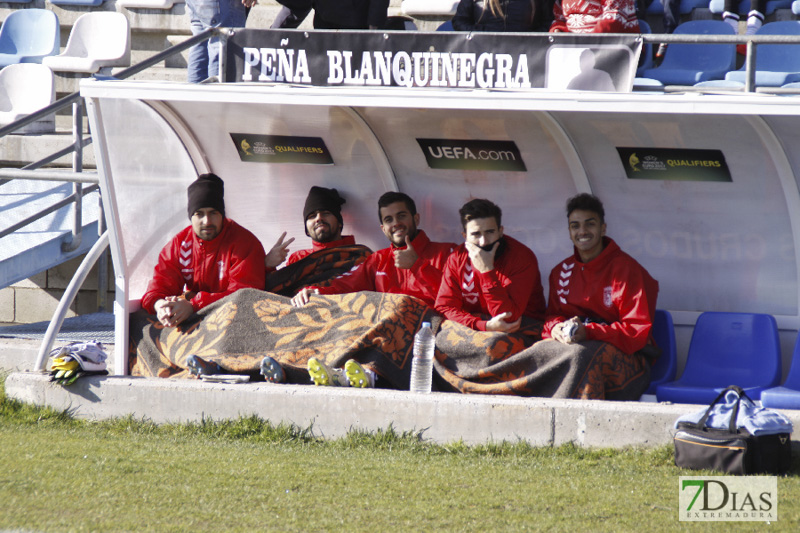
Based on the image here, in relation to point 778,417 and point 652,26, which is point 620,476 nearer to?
point 778,417

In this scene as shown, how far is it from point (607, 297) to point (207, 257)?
101 inches

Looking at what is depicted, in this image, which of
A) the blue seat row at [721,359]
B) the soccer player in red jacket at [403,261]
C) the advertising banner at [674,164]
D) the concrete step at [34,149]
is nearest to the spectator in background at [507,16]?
the advertising banner at [674,164]

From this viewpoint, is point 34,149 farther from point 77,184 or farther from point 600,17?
point 600,17

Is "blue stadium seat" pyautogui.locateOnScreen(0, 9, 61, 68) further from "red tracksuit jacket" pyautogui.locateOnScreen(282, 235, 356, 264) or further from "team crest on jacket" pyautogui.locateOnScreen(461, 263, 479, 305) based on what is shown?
"team crest on jacket" pyautogui.locateOnScreen(461, 263, 479, 305)

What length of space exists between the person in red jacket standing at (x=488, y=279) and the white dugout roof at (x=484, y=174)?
2.09ft

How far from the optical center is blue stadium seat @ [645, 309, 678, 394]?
5.46 m

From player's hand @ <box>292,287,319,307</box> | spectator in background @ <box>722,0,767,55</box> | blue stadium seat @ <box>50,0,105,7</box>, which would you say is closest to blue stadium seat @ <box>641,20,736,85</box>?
spectator in background @ <box>722,0,767,55</box>

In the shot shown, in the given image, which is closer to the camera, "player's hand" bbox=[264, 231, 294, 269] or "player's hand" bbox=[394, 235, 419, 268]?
"player's hand" bbox=[394, 235, 419, 268]

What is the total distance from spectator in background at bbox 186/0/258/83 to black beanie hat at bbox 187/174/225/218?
5.44ft

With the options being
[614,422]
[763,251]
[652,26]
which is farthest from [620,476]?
[652,26]

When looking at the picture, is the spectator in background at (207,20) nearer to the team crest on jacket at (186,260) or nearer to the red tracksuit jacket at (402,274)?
the team crest on jacket at (186,260)

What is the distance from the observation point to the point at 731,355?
5457 millimetres

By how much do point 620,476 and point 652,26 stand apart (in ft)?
19.3

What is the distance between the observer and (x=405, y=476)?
415 centimetres
